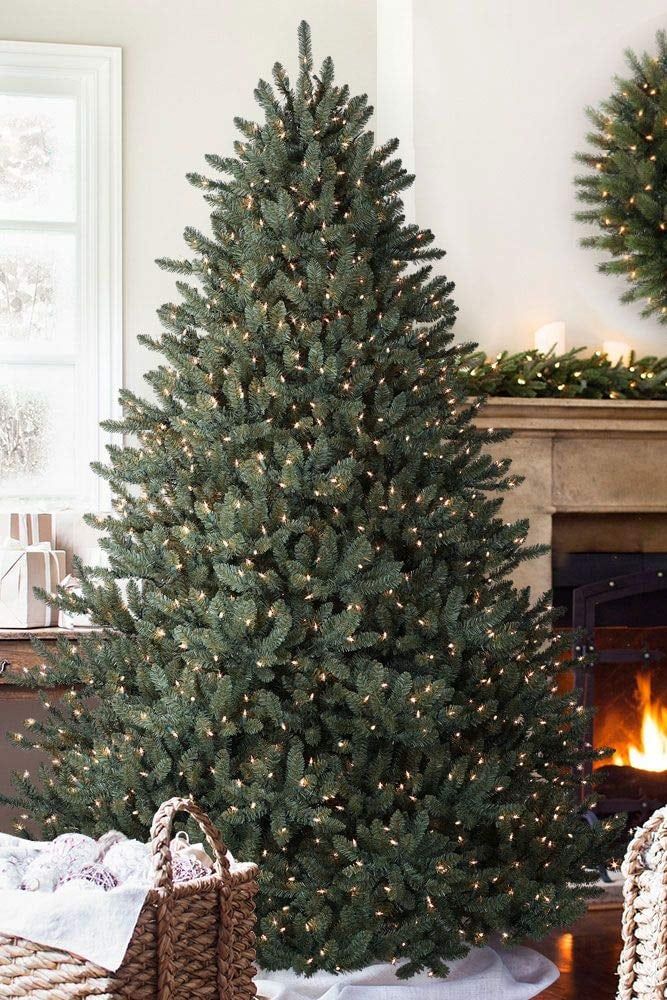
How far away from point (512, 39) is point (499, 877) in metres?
2.61

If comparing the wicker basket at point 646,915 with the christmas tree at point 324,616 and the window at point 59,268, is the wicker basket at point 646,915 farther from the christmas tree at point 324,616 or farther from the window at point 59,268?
the window at point 59,268

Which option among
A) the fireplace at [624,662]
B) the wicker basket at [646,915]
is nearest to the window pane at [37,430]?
the fireplace at [624,662]

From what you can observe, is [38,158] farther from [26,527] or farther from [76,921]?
→ [76,921]

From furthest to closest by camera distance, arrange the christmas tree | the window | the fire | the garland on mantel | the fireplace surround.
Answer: the fire, the window, the fireplace surround, the garland on mantel, the christmas tree

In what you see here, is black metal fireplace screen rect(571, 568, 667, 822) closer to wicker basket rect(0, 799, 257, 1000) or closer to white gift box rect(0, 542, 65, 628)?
white gift box rect(0, 542, 65, 628)

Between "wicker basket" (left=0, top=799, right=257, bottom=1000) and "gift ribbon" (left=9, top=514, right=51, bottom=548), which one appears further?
"gift ribbon" (left=9, top=514, right=51, bottom=548)

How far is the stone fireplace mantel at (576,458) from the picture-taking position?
3389mm

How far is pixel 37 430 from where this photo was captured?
11.6 feet

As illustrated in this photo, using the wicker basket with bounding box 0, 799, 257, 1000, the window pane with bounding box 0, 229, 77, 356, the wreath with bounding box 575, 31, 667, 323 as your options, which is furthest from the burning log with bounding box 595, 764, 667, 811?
the window pane with bounding box 0, 229, 77, 356

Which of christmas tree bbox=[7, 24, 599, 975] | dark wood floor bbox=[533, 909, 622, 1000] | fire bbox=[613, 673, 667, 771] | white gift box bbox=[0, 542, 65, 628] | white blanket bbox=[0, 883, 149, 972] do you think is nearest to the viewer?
white blanket bbox=[0, 883, 149, 972]

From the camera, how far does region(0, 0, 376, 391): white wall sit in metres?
3.55

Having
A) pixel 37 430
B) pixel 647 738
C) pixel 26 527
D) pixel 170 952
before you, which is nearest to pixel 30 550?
pixel 26 527

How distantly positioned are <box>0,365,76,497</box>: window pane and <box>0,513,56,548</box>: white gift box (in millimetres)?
163

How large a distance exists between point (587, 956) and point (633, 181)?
7.46 ft
